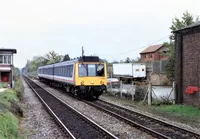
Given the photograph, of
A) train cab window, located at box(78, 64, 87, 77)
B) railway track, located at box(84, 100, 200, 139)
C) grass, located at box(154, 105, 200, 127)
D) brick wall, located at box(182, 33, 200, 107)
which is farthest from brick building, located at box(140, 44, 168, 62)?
railway track, located at box(84, 100, 200, 139)

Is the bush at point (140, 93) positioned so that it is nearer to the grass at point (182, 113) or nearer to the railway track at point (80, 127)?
the grass at point (182, 113)

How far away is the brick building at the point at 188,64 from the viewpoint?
19.1 meters

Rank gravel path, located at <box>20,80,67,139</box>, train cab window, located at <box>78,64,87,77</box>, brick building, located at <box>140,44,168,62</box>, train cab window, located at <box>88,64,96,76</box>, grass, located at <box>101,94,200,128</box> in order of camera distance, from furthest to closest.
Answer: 1. brick building, located at <box>140,44,168,62</box>
2. train cab window, located at <box>88,64,96,76</box>
3. train cab window, located at <box>78,64,87,77</box>
4. grass, located at <box>101,94,200,128</box>
5. gravel path, located at <box>20,80,67,139</box>

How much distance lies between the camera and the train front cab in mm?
25047

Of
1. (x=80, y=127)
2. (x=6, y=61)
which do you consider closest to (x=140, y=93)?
(x=80, y=127)

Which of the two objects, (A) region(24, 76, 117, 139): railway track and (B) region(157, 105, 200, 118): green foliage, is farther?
(B) region(157, 105, 200, 118): green foliage

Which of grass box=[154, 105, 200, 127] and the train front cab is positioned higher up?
the train front cab

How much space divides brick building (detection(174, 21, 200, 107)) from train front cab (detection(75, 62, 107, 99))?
6.19m

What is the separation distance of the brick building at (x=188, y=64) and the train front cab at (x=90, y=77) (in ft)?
20.3

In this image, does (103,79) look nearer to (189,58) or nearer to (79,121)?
(189,58)

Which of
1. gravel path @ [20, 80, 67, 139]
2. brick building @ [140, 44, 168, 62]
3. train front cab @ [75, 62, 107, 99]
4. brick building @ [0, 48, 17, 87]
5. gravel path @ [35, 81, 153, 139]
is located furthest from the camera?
brick building @ [140, 44, 168, 62]

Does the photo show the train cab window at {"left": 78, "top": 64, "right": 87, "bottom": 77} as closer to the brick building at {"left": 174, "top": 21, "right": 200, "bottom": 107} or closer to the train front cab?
the train front cab

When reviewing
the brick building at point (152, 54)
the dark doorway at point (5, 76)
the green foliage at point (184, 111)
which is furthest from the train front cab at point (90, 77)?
the brick building at point (152, 54)

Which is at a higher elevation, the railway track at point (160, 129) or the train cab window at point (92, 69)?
the train cab window at point (92, 69)
